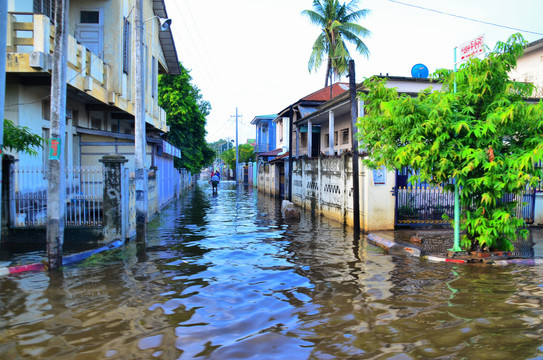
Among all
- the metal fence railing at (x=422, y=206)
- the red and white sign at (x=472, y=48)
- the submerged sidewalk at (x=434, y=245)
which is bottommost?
the submerged sidewalk at (x=434, y=245)

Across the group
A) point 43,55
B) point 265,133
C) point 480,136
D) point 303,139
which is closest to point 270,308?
point 480,136

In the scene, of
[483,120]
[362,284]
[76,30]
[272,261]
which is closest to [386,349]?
[362,284]

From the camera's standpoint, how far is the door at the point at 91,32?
14625 millimetres

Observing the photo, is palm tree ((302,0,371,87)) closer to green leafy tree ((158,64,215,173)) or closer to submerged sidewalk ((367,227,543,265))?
green leafy tree ((158,64,215,173))

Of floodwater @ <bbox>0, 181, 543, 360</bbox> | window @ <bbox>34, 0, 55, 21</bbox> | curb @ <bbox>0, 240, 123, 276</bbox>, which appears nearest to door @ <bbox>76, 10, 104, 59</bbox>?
window @ <bbox>34, 0, 55, 21</bbox>

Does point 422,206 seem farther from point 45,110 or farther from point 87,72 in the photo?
point 45,110

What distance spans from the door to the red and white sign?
465 inches

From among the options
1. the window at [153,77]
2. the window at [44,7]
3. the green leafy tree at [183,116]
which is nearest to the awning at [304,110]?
the green leafy tree at [183,116]

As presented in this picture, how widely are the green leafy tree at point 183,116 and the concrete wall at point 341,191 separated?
30.9ft

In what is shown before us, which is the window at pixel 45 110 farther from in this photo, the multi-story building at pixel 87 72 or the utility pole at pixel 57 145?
the utility pole at pixel 57 145

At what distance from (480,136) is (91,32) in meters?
13.3

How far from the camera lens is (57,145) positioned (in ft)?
24.6

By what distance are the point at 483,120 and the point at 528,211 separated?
7084 mm

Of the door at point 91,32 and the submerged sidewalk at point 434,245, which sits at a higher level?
the door at point 91,32
